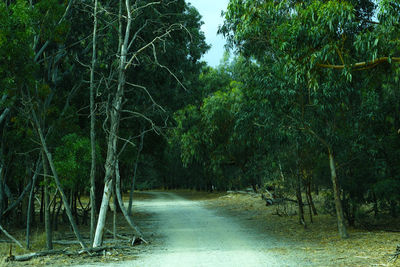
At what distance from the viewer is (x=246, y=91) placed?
15.7 metres

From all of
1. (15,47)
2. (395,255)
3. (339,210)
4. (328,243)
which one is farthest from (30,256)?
(339,210)

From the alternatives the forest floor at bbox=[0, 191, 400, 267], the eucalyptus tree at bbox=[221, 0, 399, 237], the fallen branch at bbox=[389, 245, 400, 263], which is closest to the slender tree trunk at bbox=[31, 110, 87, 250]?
the forest floor at bbox=[0, 191, 400, 267]

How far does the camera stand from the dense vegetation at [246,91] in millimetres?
9898

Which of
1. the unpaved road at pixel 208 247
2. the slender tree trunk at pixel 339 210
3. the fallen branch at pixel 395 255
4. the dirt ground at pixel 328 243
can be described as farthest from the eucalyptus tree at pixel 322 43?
the fallen branch at pixel 395 255

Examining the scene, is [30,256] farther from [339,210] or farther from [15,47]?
[339,210]

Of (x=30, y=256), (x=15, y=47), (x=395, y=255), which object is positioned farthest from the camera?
(x=15, y=47)

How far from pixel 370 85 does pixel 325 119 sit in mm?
3356

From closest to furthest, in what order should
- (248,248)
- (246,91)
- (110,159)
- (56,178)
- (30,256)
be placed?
(30,256) → (56,178) → (248,248) → (110,159) → (246,91)

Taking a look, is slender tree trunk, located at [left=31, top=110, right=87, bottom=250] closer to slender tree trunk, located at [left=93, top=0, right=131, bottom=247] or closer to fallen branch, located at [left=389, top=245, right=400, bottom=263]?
slender tree trunk, located at [left=93, top=0, right=131, bottom=247]

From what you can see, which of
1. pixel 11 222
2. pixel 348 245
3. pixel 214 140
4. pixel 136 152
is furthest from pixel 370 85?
pixel 214 140

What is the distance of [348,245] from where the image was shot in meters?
11.5

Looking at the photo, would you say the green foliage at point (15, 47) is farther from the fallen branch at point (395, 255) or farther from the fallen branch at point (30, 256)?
the fallen branch at point (395, 255)

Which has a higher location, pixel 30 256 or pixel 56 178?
pixel 56 178

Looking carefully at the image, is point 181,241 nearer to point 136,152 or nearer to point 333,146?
point 333,146
